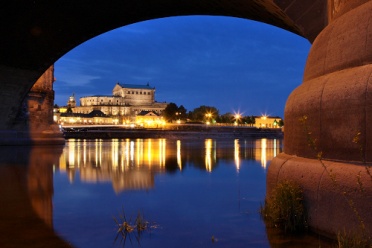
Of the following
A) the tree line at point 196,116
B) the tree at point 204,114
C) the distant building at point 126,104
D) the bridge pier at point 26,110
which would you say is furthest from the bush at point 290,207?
the distant building at point 126,104

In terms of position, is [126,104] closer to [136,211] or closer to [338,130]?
[136,211]

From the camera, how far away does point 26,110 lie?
3105 cm

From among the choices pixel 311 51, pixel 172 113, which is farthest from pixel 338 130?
pixel 172 113

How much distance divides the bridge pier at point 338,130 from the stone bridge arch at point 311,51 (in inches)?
0.4

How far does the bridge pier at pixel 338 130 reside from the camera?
426 centimetres

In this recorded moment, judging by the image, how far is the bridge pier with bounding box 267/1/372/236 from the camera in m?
4.26

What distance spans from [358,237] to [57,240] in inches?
118

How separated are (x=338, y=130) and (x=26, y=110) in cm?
2927

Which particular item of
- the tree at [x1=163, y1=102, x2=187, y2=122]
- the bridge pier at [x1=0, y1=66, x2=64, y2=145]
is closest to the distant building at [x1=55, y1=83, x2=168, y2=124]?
the tree at [x1=163, y1=102, x2=187, y2=122]

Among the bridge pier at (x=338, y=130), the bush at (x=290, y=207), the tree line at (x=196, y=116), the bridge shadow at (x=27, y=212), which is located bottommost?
the bridge shadow at (x=27, y=212)

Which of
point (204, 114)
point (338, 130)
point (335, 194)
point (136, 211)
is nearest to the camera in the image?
point (335, 194)

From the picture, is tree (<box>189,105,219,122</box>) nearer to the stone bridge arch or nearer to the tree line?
the tree line

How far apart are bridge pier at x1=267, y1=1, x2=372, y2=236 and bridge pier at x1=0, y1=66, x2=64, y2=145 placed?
22.6m

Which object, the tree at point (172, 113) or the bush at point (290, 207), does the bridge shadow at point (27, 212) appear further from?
the tree at point (172, 113)
